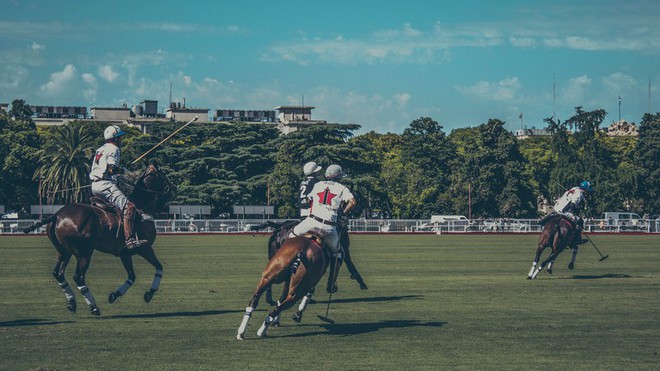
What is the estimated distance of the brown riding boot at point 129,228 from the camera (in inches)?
623

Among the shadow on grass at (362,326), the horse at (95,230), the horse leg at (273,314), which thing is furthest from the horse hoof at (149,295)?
the horse leg at (273,314)

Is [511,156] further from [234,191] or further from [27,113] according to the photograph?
[27,113]

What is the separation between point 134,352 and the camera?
11.4m

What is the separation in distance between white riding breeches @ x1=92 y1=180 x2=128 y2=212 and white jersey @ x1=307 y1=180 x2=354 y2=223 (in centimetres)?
387

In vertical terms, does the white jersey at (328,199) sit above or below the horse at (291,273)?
above

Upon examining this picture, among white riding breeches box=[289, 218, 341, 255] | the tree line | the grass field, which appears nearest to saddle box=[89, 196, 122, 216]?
the grass field

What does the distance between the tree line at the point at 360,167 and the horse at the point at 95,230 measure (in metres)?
66.9

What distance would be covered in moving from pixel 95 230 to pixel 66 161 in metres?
69.5

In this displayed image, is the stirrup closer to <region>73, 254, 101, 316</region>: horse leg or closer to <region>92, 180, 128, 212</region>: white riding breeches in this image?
<region>92, 180, 128, 212</region>: white riding breeches

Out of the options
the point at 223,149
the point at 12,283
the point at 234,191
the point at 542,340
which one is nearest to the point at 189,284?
the point at 12,283

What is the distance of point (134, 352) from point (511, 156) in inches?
3476

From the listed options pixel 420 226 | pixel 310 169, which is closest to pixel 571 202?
pixel 310 169

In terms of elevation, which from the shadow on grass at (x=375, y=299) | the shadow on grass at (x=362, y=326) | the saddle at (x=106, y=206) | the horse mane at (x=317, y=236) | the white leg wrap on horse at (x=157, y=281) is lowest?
the shadow on grass at (x=362, y=326)

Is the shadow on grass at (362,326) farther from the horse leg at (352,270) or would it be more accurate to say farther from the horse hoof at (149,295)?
the horse leg at (352,270)
